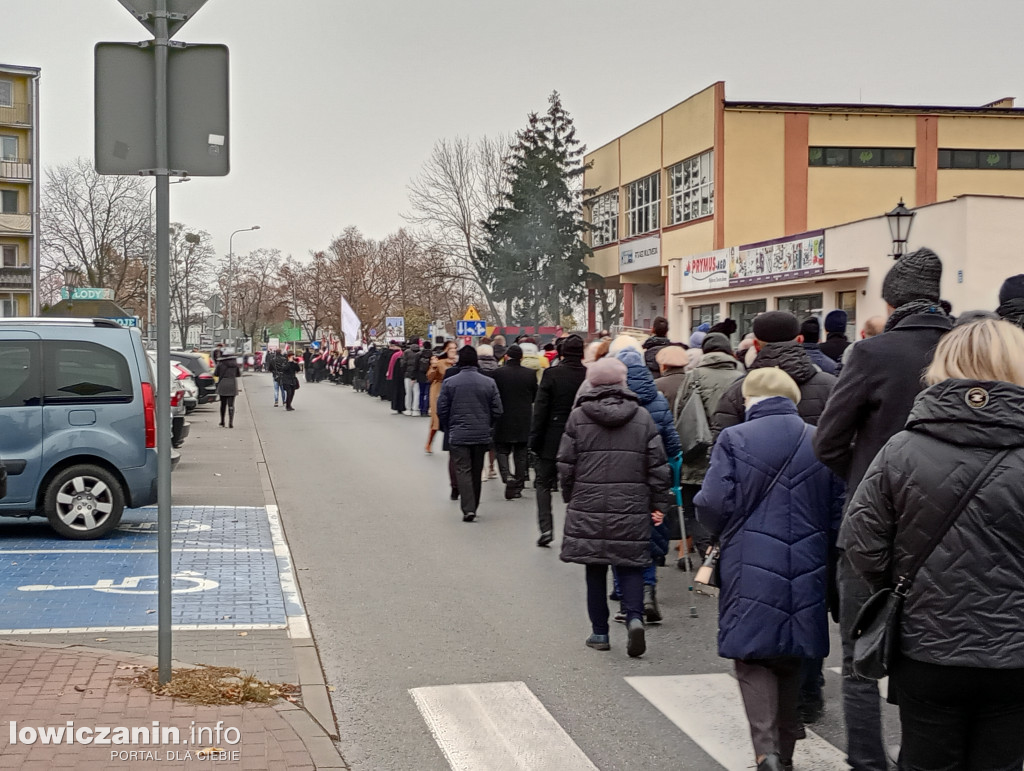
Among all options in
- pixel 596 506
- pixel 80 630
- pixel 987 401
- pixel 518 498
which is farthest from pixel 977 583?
pixel 518 498

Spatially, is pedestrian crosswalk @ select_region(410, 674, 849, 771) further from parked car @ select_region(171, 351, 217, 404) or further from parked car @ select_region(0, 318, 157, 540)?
parked car @ select_region(171, 351, 217, 404)

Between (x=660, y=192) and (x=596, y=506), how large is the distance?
134ft

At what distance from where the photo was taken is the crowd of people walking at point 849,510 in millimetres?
3127

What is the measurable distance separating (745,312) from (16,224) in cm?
6245

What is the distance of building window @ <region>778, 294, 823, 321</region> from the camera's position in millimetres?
30625

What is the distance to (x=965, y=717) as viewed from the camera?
3184mm

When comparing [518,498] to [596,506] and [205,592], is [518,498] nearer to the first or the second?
[205,592]

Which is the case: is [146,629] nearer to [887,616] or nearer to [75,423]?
[75,423]

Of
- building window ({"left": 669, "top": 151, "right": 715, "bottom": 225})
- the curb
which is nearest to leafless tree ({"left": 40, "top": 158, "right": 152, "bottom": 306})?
building window ({"left": 669, "top": 151, "right": 715, "bottom": 225})

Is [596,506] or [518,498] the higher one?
[596,506]

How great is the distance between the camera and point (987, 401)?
3125 millimetres

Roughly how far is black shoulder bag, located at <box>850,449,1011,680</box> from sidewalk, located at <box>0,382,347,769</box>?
8.16 ft

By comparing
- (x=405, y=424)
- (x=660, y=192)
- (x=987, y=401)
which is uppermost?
(x=660, y=192)

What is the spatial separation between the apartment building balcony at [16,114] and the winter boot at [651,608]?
81.7 metres
